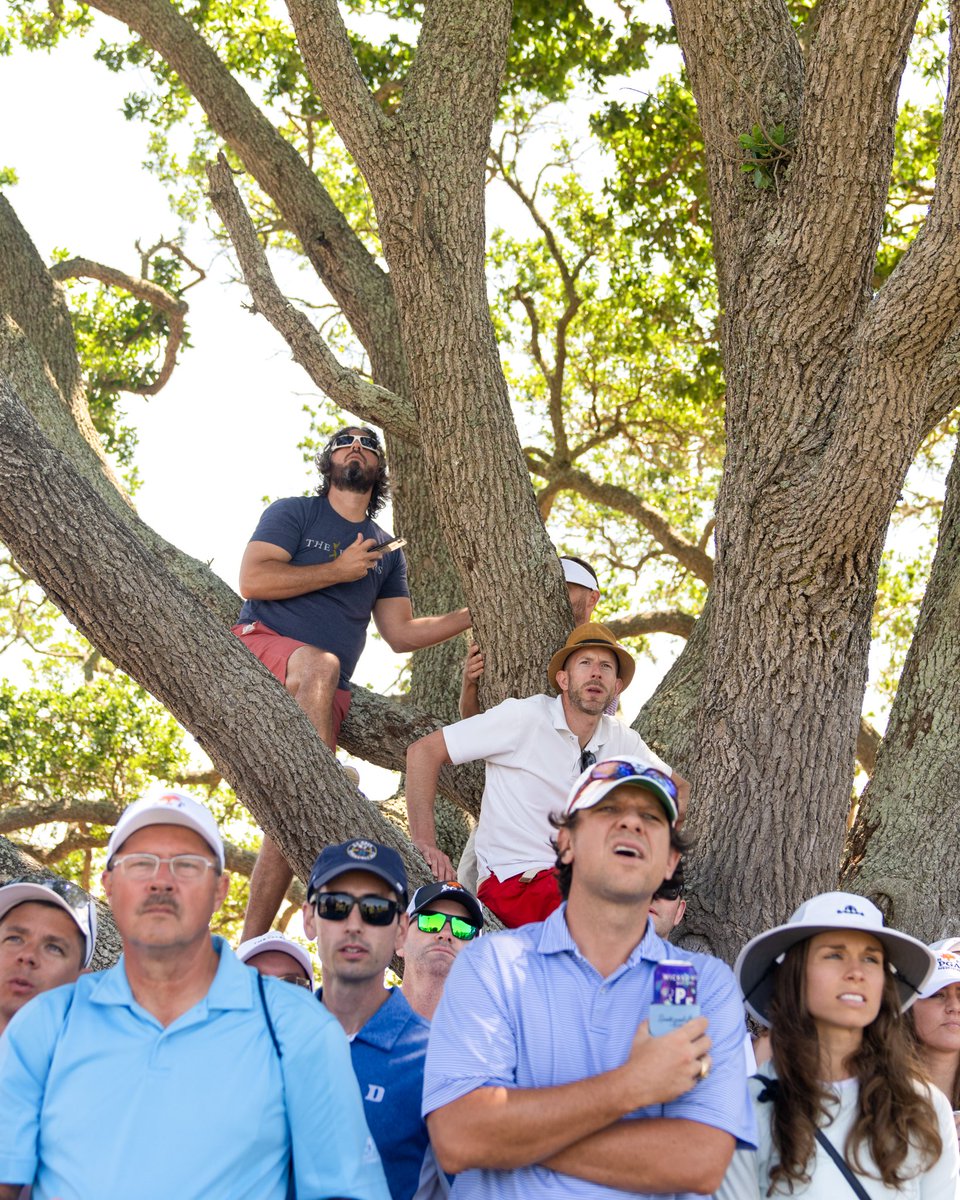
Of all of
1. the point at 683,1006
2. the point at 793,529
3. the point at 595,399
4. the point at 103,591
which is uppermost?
the point at 595,399

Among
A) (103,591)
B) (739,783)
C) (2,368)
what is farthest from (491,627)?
(2,368)

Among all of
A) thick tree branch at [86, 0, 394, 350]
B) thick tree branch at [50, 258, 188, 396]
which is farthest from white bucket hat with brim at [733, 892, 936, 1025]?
thick tree branch at [50, 258, 188, 396]

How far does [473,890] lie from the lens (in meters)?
5.33

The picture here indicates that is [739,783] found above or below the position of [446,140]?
below

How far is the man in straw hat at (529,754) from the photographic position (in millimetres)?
4965

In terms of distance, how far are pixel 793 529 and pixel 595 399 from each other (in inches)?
288

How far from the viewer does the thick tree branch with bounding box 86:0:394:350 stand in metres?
7.84

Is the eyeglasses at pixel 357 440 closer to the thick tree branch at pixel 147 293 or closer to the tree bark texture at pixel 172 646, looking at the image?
the tree bark texture at pixel 172 646

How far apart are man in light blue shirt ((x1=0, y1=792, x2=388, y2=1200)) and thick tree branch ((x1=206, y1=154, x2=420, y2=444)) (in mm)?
3294

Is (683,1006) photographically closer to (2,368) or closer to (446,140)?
(446,140)

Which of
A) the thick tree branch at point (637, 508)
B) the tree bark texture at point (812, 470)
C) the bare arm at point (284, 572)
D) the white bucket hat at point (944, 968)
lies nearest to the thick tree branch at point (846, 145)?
the tree bark texture at point (812, 470)

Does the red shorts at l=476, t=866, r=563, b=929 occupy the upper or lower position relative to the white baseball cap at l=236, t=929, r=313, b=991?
upper

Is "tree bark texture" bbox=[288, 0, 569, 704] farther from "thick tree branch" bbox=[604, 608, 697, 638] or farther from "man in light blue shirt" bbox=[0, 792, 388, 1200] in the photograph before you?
"thick tree branch" bbox=[604, 608, 697, 638]

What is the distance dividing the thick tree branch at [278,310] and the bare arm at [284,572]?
25.0 inches
